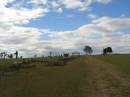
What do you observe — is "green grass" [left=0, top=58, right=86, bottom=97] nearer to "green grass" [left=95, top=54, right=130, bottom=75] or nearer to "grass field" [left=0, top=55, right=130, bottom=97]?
"grass field" [left=0, top=55, right=130, bottom=97]

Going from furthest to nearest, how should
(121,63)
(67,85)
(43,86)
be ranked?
(121,63), (67,85), (43,86)

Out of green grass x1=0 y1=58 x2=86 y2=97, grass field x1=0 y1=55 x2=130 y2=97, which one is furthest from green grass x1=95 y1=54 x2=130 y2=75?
green grass x1=0 y1=58 x2=86 y2=97

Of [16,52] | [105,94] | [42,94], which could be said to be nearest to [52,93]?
[42,94]

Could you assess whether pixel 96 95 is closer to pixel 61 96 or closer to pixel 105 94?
pixel 105 94

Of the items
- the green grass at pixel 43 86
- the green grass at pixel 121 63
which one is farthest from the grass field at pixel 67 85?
the green grass at pixel 121 63

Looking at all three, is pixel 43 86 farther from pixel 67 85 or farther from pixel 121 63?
pixel 121 63

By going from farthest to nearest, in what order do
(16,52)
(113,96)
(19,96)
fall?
(16,52)
(19,96)
(113,96)

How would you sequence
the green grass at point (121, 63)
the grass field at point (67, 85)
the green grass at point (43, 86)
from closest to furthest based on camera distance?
the grass field at point (67, 85)
the green grass at point (43, 86)
the green grass at point (121, 63)

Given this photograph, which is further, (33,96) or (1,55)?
(1,55)

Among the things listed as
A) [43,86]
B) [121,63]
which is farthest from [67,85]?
[121,63]

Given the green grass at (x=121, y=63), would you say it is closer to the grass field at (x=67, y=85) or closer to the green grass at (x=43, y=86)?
the grass field at (x=67, y=85)

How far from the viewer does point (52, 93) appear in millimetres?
20766

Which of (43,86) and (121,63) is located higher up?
(121,63)

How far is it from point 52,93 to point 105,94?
134 inches
